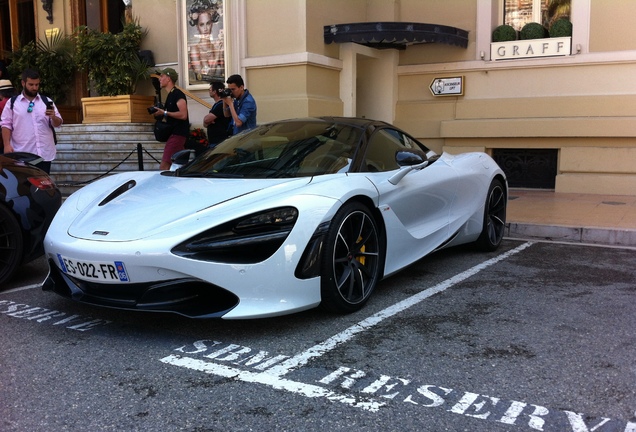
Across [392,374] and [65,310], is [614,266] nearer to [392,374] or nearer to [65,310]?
[392,374]

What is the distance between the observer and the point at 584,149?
10039mm

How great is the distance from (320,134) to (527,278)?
2.08 m

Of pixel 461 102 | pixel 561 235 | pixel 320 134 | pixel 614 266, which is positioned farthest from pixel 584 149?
pixel 320 134

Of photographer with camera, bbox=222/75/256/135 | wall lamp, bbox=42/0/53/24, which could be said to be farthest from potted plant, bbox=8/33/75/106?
photographer with camera, bbox=222/75/256/135

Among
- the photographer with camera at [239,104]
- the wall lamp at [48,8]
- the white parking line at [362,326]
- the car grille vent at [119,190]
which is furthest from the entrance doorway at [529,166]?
the wall lamp at [48,8]

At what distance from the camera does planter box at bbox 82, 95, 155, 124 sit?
1090 cm

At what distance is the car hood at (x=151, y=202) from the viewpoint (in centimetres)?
341

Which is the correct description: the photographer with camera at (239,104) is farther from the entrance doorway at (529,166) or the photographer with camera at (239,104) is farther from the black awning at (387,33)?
the entrance doorway at (529,166)

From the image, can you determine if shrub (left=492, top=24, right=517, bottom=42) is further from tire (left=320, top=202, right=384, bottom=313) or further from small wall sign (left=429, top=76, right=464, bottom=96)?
tire (left=320, top=202, right=384, bottom=313)

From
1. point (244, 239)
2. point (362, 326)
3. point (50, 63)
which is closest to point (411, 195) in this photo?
point (362, 326)

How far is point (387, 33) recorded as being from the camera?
983 centimetres

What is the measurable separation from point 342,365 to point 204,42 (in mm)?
8836

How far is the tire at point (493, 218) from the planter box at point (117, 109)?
722cm

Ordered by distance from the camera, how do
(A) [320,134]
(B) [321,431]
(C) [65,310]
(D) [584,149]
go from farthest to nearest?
1. (D) [584,149]
2. (A) [320,134]
3. (C) [65,310]
4. (B) [321,431]
